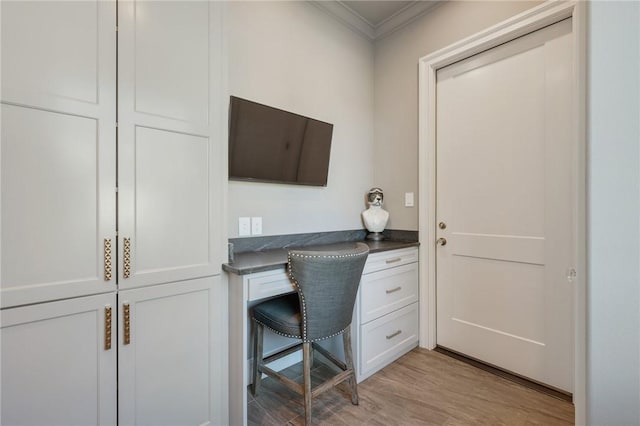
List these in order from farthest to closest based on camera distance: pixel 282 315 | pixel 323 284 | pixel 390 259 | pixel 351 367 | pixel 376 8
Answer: pixel 376 8 < pixel 390 259 < pixel 351 367 < pixel 282 315 < pixel 323 284

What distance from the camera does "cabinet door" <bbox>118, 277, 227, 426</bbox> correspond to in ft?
3.96

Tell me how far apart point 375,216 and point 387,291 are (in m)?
0.76

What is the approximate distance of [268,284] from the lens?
1526 millimetres

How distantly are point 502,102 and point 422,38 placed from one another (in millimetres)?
923

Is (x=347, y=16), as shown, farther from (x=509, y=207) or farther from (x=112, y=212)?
(x=112, y=212)

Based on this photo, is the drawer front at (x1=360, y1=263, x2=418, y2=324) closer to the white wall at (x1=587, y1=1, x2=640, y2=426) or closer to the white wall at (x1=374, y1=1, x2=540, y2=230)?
the white wall at (x1=374, y1=1, x2=540, y2=230)

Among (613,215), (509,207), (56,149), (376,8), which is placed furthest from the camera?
(376,8)

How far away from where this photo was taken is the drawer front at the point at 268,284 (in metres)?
1.46

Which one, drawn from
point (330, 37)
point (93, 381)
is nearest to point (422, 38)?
point (330, 37)

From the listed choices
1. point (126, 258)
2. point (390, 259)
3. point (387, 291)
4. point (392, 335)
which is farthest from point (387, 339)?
point (126, 258)

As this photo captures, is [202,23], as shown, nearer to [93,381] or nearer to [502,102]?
[93,381]

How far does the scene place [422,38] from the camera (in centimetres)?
250

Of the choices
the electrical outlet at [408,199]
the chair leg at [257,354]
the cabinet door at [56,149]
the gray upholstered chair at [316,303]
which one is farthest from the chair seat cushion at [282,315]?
the electrical outlet at [408,199]

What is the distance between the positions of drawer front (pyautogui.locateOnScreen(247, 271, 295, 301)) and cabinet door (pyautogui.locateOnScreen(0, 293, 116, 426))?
58cm
